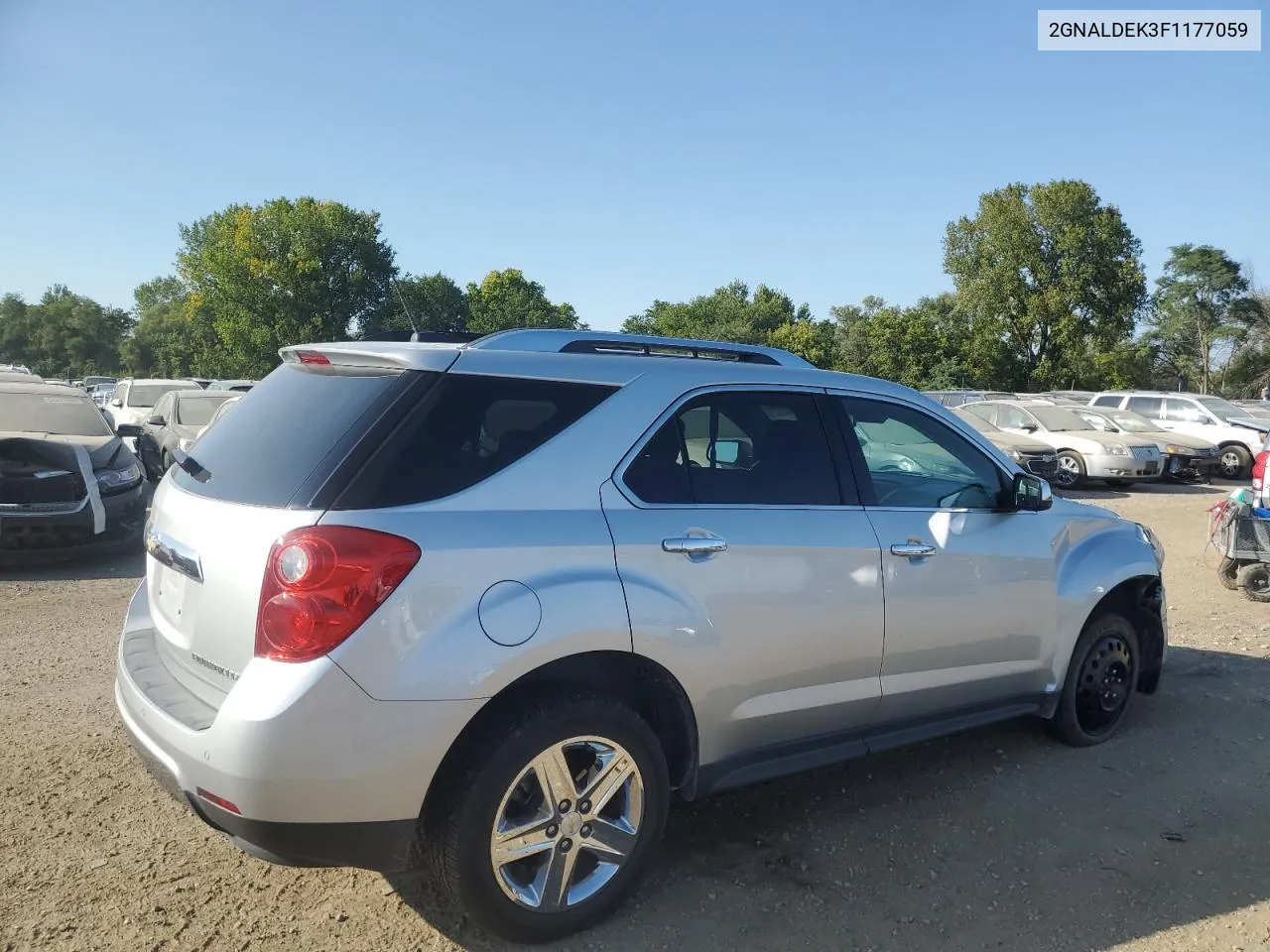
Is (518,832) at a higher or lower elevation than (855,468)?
lower

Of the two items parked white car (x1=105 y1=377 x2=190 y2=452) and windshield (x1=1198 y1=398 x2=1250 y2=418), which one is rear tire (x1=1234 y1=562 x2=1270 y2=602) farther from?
parked white car (x1=105 y1=377 x2=190 y2=452)

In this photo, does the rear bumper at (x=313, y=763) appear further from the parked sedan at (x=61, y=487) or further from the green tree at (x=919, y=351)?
the green tree at (x=919, y=351)

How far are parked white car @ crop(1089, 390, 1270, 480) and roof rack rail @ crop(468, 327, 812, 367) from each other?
64.1 ft

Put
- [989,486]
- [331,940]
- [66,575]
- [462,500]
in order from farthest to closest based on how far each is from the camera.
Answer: [66,575] → [989,486] → [331,940] → [462,500]

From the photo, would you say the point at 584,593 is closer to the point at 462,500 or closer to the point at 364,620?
the point at 462,500

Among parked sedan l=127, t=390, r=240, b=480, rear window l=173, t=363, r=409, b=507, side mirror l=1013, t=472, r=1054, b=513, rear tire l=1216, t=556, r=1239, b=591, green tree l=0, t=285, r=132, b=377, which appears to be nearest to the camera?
rear window l=173, t=363, r=409, b=507

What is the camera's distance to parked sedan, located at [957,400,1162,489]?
666 inches

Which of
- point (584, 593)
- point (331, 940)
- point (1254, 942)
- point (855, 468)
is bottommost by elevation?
point (1254, 942)

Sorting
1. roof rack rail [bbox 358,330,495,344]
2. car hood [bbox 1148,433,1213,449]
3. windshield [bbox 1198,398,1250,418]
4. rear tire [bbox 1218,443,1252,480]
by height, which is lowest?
rear tire [bbox 1218,443,1252,480]

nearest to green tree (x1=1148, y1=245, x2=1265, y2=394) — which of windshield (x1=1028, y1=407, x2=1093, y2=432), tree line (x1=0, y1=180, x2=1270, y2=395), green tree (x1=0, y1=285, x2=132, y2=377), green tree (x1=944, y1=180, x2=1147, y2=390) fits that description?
tree line (x1=0, y1=180, x2=1270, y2=395)

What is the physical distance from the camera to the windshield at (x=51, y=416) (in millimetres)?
8992

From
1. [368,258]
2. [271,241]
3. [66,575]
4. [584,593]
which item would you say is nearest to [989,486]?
[584,593]

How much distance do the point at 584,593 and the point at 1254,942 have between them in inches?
95.6

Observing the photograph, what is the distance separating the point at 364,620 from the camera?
8.15 ft
